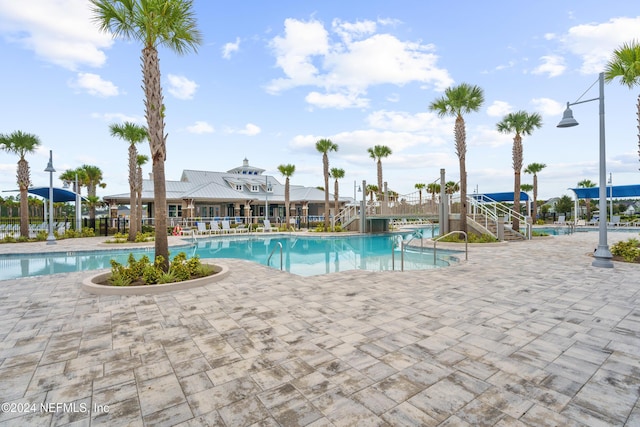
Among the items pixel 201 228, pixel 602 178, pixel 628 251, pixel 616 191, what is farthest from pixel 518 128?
pixel 201 228

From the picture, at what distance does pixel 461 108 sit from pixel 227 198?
69.0 feet

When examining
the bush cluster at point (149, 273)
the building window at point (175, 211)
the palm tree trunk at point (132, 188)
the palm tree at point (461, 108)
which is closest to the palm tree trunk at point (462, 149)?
the palm tree at point (461, 108)

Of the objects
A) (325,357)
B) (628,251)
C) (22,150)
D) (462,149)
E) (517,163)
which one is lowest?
(325,357)

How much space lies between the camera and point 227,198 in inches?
1145

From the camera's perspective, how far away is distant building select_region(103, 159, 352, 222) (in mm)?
27359

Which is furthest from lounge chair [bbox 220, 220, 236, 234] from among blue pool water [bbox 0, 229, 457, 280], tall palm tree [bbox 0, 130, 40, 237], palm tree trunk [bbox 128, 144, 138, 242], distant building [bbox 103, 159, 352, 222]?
tall palm tree [bbox 0, 130, 40, 237]

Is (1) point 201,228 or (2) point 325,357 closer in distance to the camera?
(2) point 325,357

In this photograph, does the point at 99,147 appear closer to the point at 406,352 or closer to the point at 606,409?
the point at 406,352

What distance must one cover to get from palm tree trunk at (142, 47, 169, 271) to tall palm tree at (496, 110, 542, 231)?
66.7 ft

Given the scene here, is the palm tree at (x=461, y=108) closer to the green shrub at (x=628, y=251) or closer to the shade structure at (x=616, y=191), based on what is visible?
the green shrub at (x=628, y=251)

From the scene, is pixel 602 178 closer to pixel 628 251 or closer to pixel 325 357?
pixel 628 251

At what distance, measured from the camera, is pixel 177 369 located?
10.3ft

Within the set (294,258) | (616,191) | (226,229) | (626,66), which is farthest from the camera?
(616,191)

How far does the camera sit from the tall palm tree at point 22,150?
725 inches
